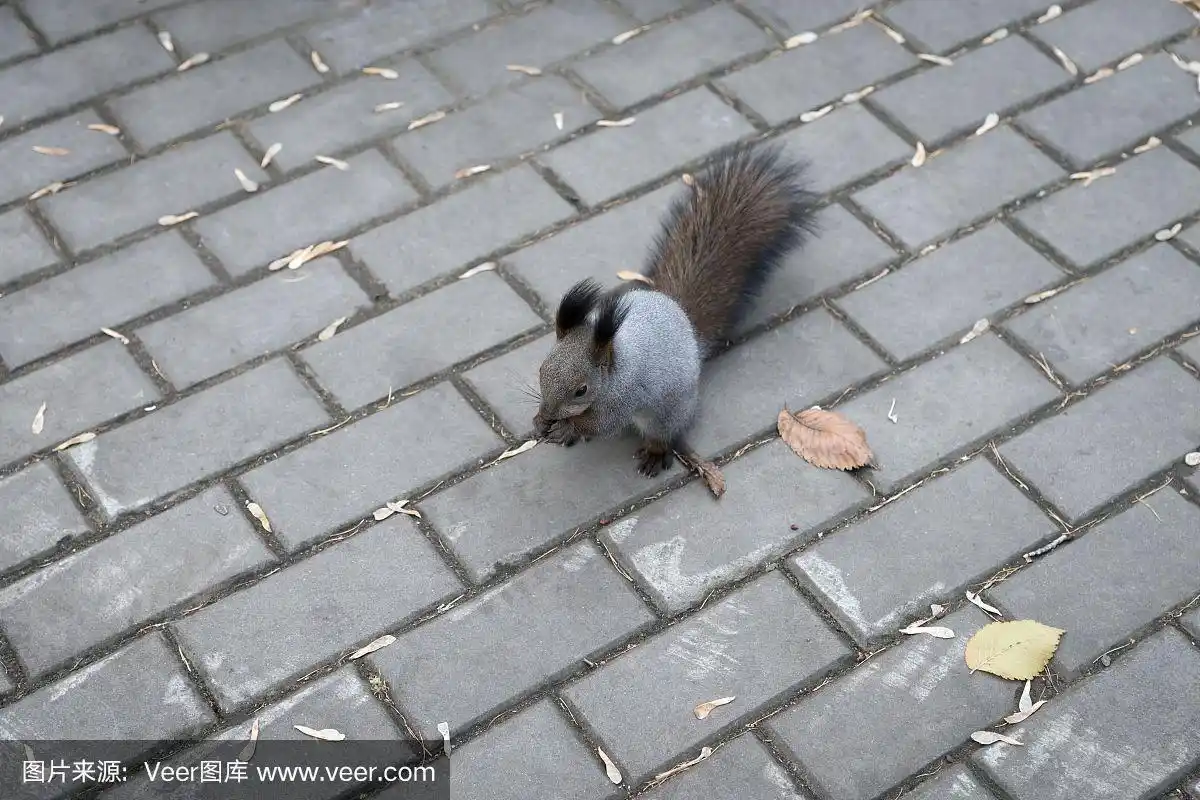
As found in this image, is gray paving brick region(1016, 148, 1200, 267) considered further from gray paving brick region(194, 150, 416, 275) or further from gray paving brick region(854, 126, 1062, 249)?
gray paving brick region(194, 150, 416, 275)

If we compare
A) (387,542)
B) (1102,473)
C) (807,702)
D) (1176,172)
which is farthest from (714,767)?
Answer: (1176,172)

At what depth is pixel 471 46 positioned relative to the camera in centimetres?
452

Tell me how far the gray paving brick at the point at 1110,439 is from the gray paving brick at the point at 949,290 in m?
0.39

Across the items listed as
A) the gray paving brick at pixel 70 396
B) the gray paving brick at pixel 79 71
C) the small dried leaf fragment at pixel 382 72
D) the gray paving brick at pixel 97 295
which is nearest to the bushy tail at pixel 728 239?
the small dried leaf fragment at pixel 382 72

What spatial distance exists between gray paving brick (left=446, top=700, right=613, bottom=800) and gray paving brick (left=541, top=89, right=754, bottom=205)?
169 centimetres

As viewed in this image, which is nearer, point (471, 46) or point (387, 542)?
point (387, 542)

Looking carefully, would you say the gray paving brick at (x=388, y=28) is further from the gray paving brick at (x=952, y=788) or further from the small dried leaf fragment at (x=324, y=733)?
the gray paving brick at (x=952, y=788)

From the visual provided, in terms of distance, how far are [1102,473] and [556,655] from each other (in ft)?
4.76

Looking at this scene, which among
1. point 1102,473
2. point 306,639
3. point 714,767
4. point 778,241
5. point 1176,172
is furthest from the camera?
point 1176,172

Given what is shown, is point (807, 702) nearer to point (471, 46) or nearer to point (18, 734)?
point (18, 734)

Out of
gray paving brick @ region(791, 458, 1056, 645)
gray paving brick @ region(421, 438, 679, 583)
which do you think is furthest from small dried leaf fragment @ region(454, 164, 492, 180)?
gray paving brick @ region(791, 458, 1056, 645)

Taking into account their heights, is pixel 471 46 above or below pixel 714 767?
above

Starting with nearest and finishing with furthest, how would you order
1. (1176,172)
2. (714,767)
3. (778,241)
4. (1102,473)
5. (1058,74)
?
(714,767) < (1102,473) < (778,241) < (1176,172) < (1058,74)

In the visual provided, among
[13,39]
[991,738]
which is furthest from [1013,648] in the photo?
[13,39]
